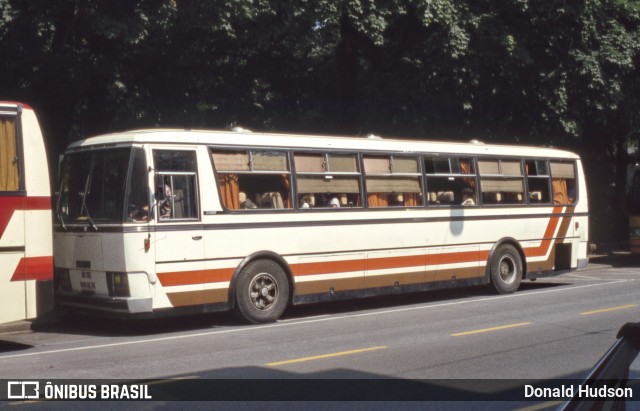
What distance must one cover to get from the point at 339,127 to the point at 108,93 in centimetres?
656

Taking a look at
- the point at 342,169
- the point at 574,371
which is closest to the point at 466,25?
the point at 342,169

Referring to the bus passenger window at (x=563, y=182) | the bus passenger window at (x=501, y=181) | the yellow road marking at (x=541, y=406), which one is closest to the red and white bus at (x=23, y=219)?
the yellow road marking at (x=541, y=406)

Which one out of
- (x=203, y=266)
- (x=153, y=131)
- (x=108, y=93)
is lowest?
(x=203, y=266)

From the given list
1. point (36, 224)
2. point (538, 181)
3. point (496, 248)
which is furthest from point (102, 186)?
point (538, 181)

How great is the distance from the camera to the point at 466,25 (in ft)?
67.1

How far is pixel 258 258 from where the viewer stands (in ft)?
44.8

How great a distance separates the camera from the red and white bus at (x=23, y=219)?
10898mm

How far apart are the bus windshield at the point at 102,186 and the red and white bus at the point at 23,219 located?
4.19 ft

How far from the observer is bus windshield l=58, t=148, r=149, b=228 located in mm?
12430

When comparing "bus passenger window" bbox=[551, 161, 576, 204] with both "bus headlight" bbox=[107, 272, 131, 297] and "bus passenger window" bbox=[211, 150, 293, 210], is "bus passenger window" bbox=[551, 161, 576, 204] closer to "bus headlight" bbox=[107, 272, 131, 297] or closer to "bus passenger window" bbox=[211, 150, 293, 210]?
"bus passenger window" bbox=[211, 150, 293, 210]

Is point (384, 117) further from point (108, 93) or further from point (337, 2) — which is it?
point (108, 93)

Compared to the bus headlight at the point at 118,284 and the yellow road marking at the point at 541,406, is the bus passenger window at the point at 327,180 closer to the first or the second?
the bus headlight at the point at 118,284

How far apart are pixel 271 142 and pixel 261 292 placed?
2391 millimetres

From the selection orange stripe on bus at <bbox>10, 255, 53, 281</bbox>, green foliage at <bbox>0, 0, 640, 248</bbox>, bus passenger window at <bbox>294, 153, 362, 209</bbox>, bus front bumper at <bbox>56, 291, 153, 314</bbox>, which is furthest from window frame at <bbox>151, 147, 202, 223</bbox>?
green foliage at <bbox>0, 0, 640, 248</bbox>
